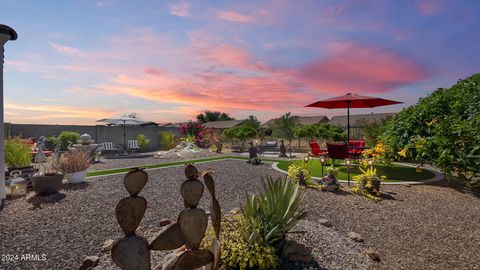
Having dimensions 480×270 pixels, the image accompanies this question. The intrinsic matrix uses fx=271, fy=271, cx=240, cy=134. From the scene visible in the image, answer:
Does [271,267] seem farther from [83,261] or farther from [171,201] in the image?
[171,201]

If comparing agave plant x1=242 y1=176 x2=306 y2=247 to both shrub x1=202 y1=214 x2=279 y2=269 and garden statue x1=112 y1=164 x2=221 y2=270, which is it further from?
garden statue x1=112 y1=164 x2=221 y2=270

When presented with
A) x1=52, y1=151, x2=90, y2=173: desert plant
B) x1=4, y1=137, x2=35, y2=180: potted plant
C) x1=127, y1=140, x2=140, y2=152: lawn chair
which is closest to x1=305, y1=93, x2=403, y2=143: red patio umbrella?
x1=52, y1=151, x2=90, y2=173: desert plant

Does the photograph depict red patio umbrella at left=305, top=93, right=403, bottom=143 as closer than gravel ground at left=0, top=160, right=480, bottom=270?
No

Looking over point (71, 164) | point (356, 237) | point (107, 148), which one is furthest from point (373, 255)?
point (107, 148)

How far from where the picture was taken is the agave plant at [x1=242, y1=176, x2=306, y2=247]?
304 centimetres

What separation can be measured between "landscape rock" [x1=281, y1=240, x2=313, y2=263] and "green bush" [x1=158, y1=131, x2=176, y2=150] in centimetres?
1944

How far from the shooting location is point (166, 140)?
860 inches

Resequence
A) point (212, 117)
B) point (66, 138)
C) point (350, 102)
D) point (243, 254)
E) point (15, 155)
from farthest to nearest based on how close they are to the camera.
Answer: point (212, 117)
point (66, 138)
point (350, 102)
point (15, 155)
point (243, 254)

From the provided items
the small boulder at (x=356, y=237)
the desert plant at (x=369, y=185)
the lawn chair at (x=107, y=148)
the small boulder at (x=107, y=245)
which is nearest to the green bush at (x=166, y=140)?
the lawn chair at (x=107, y=148)

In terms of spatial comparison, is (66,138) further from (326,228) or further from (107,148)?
(326,228)

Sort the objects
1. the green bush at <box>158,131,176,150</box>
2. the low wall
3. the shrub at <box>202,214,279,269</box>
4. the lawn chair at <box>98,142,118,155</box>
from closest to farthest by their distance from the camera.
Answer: the shrub at <box>202,214,279,269</box> < the low wall < the lawn chair at <box>98,142,118,155</box> < the green bush at <box>158,131,176,150</box>

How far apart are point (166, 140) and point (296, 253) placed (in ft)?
65.1

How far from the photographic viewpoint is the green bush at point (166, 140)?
21.8 m

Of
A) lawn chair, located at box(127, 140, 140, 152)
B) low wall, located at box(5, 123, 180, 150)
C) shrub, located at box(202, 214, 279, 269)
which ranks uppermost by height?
low wall, located at box(5, 123, 180, 150)
